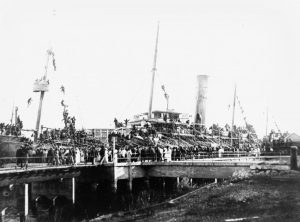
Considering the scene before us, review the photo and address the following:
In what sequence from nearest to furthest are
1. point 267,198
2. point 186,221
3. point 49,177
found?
1. point 186,221
2. point 267,198
3. point 49,177

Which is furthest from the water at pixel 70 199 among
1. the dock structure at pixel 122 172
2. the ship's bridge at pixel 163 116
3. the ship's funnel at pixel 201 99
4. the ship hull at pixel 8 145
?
the ship's funnel at pixel 201 99

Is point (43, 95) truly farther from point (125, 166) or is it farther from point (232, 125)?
point (232, 125)

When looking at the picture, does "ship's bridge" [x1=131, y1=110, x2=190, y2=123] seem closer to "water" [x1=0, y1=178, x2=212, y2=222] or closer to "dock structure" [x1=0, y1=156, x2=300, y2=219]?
"dock structure" [x1=0, y1=156, x2=300, y2=219]

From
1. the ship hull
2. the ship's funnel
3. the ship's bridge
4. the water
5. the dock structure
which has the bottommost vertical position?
the water

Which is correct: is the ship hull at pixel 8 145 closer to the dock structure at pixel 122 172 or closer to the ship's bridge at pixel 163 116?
the dock structure at pixel 122 172

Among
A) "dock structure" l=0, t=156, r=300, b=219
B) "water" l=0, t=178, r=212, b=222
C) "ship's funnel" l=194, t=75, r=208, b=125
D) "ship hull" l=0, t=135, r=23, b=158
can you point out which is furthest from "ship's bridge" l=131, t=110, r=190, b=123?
"ship hull" l=0, t=135, r=23, b=158

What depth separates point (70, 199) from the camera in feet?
66.1

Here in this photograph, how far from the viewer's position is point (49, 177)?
18.3 metres

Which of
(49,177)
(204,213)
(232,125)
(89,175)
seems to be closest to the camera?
(204,213)

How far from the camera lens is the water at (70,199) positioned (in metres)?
18.7

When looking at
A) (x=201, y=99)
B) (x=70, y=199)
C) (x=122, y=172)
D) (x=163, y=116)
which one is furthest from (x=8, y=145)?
(x=201, y=99)

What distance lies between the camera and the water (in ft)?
61.2

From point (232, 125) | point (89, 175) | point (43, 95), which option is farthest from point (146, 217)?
point (232, 125)

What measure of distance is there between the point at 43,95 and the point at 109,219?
884 inches
